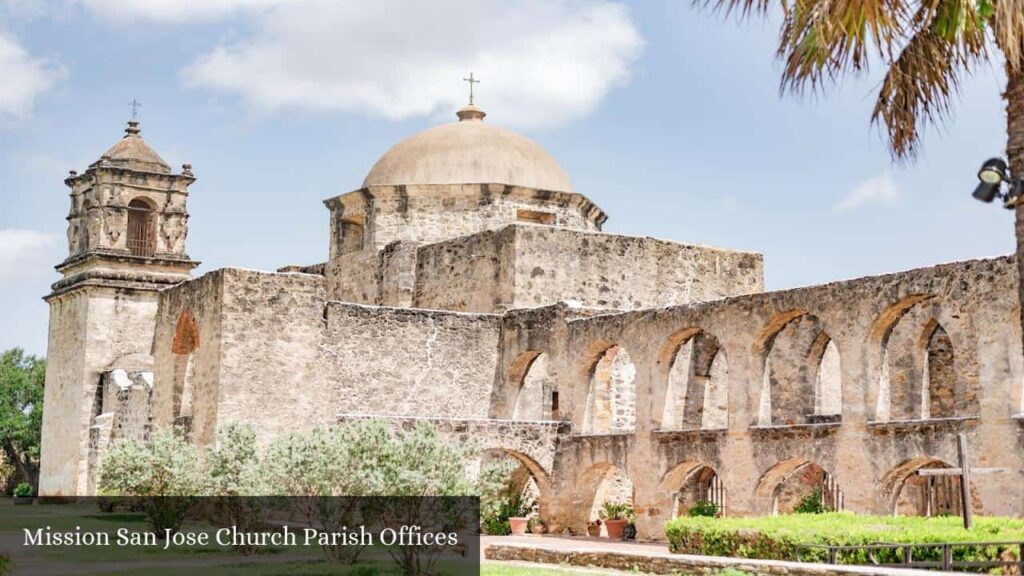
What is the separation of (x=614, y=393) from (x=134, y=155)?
50.1 feet

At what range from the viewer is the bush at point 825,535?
14859 millimetres

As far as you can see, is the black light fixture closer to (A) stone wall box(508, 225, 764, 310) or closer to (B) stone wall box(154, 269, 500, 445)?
(B) stone wall box(154, 269, 500, 445)

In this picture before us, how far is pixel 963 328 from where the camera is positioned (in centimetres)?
1923

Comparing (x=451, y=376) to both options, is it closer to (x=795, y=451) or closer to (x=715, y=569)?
(x=795, y=451)

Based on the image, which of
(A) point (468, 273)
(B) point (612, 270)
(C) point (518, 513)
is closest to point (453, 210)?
(A) point (468, 273)

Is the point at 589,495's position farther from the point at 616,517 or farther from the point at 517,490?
the point at 517,490

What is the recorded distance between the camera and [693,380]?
2466cm

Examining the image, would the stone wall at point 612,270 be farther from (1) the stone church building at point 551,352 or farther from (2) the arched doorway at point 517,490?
(2) the arched doorway at point 517,490

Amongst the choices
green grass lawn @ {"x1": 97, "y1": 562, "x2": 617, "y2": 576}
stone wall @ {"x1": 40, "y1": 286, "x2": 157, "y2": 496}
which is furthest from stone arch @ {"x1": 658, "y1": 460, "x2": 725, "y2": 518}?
stone wall @ {"x1": 40, "y1": 286, "x2": 157, "y2": 496}

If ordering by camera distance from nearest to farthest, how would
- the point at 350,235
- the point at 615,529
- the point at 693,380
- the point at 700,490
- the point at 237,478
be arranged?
1. the point at 237,478
2. the point at 615,529
3. the point at 693,380
4. the point at 700,490
5. the point at 350,235

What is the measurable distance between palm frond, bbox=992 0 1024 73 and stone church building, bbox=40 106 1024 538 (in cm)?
828

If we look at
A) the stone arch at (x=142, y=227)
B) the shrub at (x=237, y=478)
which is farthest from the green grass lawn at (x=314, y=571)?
the stone arch at (x=142, y=227)

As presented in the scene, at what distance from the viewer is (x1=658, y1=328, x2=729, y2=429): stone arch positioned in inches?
908

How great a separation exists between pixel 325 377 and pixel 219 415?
2061 mm
